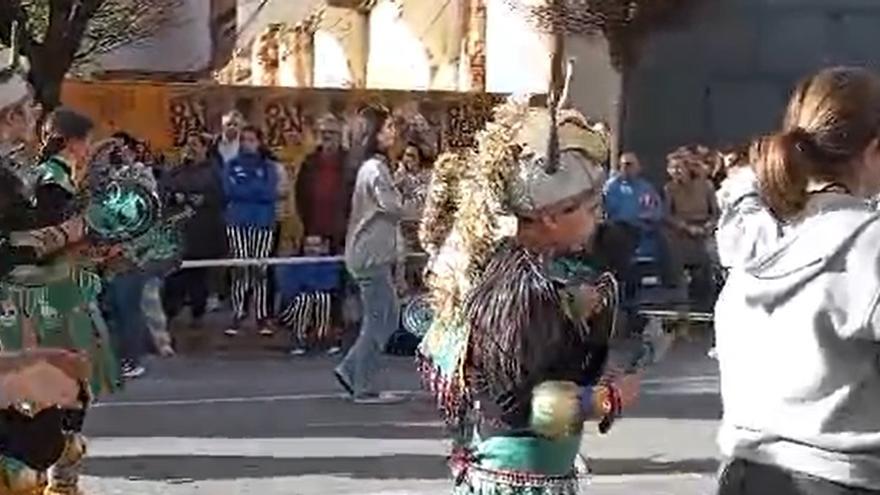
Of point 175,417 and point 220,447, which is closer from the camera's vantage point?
point 220,447

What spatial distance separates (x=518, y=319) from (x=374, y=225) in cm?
678

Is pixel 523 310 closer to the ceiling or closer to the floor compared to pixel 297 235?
closer to the ceiling

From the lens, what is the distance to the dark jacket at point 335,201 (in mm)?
15188

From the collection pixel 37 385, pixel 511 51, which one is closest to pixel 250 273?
pixel 511 51

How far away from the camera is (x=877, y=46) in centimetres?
2286

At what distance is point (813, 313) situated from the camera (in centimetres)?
362

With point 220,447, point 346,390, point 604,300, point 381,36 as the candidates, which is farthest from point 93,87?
point 604,300

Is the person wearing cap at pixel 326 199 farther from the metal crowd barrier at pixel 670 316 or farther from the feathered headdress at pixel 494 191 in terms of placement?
the feathered headdress at pixel 494 191

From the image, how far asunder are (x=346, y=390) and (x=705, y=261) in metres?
5.45

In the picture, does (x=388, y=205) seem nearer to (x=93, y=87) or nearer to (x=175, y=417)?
(x=175, y=417)

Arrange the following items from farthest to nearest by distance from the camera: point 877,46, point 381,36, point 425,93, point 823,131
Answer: point 381,36
point 877,46
point 425,93
point 823,131

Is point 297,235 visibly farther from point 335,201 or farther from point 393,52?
Answer: point 393,52

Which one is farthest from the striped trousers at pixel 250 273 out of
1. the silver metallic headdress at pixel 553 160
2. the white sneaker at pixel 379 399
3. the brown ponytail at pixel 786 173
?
the brown ponytail at pixel 786 173

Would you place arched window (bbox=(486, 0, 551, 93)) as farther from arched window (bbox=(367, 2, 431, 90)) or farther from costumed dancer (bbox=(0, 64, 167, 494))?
costumed dancer (bbox=(0, 64, 167, 494))
